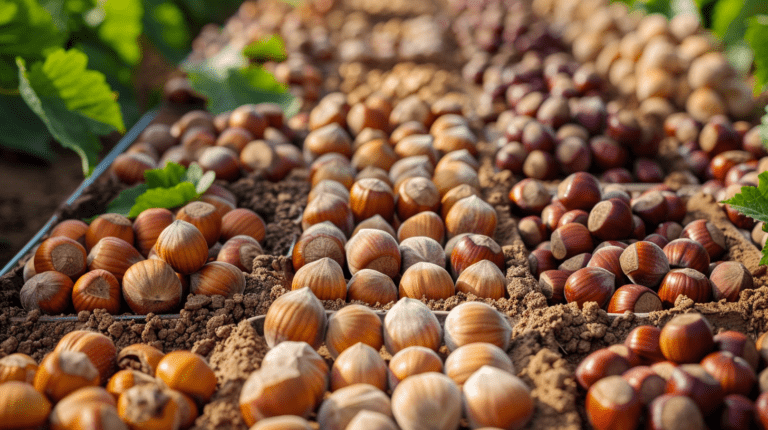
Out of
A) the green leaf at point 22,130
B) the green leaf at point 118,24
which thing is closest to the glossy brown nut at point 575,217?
the green leaf at point 22,130

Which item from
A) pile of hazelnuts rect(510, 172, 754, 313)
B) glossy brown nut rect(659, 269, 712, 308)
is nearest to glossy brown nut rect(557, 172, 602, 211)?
pile of hazelnuts rect(510, 172, 754, 313)

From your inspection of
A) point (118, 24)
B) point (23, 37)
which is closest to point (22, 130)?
point (23, 37)

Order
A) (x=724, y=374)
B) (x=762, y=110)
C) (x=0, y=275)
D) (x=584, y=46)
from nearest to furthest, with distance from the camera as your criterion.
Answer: (x=724, y=374)
(x=0, y=275)
(x=762, y=110)
(x=584, y=46)

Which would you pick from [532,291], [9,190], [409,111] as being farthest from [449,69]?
[9,190]

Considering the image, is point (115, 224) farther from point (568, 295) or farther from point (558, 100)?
point (558, 100)

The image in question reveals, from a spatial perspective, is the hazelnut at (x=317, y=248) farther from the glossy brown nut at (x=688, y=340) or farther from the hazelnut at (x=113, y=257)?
the glossy brown nut at (x=688, y=340)

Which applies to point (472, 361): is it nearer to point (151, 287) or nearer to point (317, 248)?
point (317, 248)

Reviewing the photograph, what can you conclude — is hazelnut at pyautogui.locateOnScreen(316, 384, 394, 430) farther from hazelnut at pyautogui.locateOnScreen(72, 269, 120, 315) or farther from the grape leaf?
the grape leaf
